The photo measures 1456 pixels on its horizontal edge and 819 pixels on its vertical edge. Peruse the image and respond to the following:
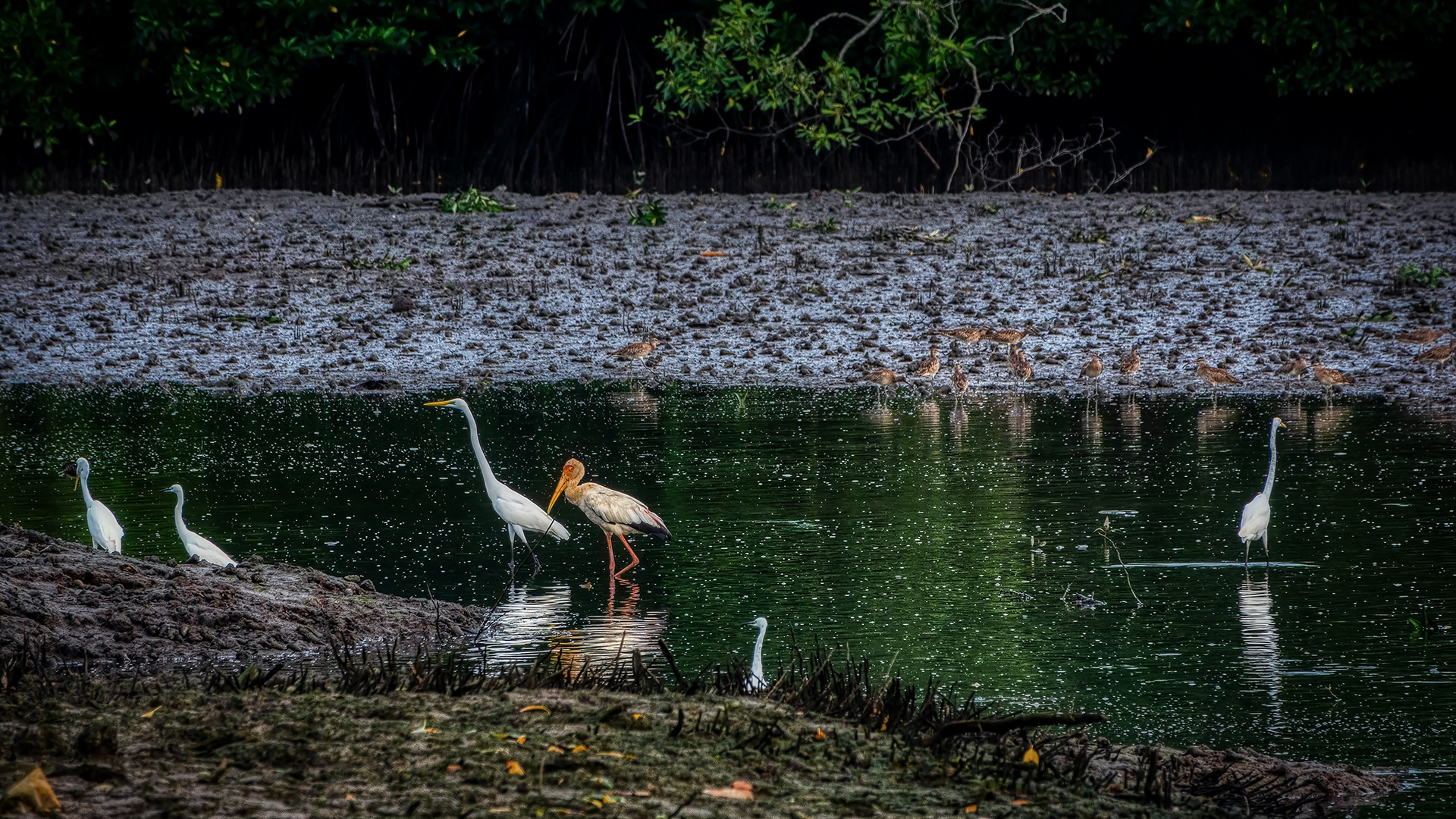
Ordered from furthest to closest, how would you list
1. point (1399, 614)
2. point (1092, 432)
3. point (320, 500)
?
point (1092, 432), point (320, 500), point (1399, 614)

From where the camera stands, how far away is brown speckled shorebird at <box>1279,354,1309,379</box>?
15.2 m

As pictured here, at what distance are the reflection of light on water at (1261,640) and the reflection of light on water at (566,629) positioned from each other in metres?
2.61

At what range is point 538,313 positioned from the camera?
18250 millimetres

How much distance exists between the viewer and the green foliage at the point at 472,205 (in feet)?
73.4

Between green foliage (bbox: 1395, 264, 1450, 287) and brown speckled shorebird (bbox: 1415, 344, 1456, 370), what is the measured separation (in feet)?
8.38

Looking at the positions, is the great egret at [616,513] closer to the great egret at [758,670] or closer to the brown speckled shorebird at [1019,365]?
the great egret at [758,670]

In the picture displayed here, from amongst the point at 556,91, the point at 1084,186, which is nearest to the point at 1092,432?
the point at 1084,186

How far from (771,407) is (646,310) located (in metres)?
3.73

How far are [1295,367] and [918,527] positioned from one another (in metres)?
6.76

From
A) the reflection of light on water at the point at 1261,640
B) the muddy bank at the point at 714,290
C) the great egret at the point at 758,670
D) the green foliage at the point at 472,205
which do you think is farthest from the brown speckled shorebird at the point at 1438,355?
the green foliage at the point at 472,205

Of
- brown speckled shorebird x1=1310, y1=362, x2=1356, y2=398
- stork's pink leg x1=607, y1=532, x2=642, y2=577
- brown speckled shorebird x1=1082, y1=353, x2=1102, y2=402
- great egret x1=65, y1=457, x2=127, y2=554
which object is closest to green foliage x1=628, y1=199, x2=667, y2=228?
brown speckled shorebird x1=1082, y1=353, x2=1102, y2=402

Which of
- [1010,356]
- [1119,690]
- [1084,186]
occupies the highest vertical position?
[1084,186]

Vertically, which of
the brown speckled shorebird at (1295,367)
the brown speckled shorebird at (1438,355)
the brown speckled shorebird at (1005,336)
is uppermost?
the brown speckled shorebird at (1005,336)

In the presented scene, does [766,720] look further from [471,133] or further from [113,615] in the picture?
[471,133]
